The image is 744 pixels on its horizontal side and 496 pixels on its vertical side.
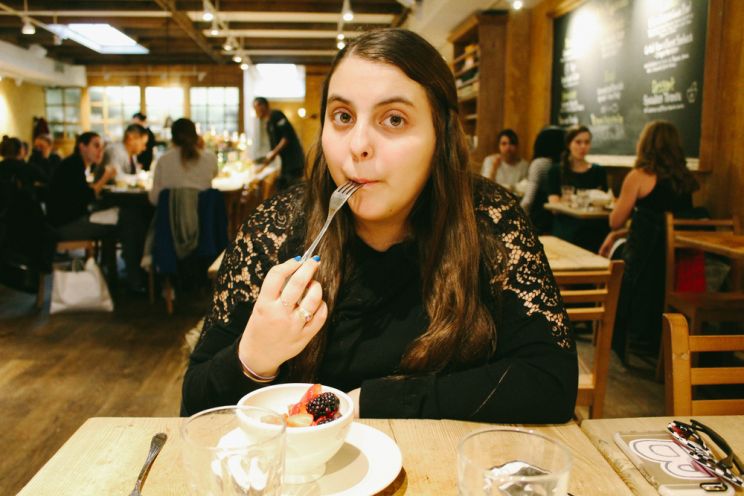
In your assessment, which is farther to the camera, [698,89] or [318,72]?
[318,72]

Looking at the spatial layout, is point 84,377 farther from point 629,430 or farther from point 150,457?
point 629,430

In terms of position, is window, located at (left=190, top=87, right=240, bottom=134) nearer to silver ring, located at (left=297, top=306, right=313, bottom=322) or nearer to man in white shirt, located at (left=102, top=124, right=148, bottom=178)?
man in white shirt, located at (left=102, top=124, right=148, bottom=178)

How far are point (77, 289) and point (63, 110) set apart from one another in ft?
34.5

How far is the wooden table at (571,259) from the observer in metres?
2.46

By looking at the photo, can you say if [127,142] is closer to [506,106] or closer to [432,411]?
[506,106]

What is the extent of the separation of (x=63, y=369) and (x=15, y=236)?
1.44m

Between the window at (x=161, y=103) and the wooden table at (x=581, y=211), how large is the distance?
34.6 ft

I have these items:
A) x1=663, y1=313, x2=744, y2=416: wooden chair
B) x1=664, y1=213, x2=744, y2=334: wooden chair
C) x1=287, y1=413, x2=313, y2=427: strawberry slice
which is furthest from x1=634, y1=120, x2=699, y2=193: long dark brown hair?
x1=287, y1=413, x2=313, y2=427: strawberry slice

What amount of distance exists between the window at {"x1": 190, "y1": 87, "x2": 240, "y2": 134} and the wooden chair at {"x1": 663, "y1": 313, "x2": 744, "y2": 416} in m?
12.7

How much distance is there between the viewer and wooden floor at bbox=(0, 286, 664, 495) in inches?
101

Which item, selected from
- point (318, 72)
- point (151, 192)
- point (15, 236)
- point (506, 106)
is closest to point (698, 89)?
point (506, 106)

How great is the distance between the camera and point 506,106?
6609 mm

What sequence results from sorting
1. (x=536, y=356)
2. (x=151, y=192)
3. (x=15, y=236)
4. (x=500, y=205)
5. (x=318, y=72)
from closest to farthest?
(x=536, y=356) → (x=500, y=205) → (x=15, y=236) → (x=151, y=192) → (x=318, y=72)

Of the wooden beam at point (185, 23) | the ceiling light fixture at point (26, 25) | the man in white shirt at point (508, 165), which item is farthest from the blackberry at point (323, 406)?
the ceiling light fixture at point (26, 25)
